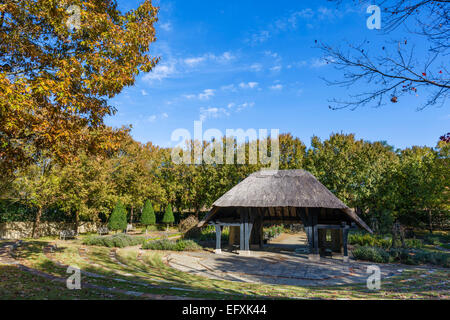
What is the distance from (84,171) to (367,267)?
24.0 metres

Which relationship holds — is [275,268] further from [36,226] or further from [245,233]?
[36,226]

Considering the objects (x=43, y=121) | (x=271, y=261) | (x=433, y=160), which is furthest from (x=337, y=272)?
(x=433, y=160)

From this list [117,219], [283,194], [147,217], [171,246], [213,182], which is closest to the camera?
[283,194]

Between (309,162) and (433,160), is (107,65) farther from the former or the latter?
(433,160)

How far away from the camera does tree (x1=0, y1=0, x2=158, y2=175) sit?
6988mm

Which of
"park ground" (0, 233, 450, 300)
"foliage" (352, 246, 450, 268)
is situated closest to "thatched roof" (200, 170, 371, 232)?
"foliage" (352, 246, 450, 268)

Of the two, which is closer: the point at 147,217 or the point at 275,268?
the point at 275,268

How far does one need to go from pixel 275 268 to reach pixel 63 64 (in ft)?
43.2

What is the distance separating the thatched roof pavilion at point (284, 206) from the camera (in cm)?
1638

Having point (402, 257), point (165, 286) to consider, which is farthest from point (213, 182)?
point (165, 286)

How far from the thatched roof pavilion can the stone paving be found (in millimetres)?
1583

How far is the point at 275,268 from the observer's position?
13.9 meters

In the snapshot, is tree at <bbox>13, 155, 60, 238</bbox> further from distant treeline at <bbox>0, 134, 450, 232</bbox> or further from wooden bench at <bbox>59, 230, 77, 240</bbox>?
wooden bench at <bbox>59, 230, 77, 240</bbox>

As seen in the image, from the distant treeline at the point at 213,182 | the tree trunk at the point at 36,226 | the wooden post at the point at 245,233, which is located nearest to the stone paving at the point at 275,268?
the wooden post at the point at 245,233
